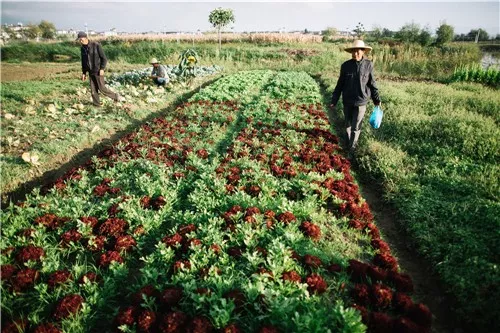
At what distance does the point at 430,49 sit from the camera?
24.9m

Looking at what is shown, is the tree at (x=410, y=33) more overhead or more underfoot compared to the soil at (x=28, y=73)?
more overhead

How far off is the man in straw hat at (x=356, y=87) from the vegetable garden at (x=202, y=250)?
1.26 metres

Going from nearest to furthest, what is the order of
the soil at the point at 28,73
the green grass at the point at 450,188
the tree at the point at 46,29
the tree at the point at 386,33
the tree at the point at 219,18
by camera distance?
the green grass at the point at 450,188, the soil at the point at 28,73, the tree at the point at 219,18, the tree at the point at 386,33, the tree at the point at 46,29

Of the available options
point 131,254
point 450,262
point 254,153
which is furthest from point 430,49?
point 131,254

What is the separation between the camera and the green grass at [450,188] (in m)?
3.39

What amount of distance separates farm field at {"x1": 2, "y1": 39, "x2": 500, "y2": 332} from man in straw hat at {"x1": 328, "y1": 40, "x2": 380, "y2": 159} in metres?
0.66

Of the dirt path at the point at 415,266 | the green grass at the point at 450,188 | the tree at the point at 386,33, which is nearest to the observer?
the dirt path at the point at 415,266

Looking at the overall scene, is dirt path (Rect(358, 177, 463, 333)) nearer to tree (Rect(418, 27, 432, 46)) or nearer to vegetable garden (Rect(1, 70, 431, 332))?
vegetable garden (Rect(1, 70, 431, 332))

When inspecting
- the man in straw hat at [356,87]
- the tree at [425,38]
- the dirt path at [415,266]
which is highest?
the tree at [425,38]

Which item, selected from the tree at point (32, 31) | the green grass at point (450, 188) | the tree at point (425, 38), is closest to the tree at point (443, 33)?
the tree at point (425, 38)

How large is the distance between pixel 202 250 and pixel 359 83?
5.42 m

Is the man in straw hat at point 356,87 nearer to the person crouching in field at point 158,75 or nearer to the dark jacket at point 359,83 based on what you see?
the dark jacket at point 359,83

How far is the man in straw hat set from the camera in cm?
692

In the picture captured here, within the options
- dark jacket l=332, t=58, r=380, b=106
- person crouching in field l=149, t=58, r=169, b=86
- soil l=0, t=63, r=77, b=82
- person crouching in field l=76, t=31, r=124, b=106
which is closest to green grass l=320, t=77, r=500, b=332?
dark jacket l=332, t=58, r=380, b=106
